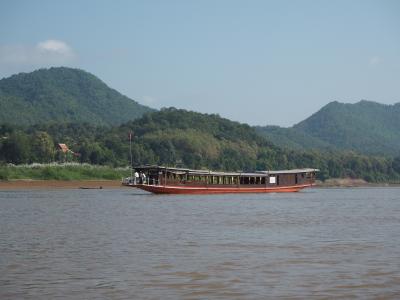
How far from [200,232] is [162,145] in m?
141

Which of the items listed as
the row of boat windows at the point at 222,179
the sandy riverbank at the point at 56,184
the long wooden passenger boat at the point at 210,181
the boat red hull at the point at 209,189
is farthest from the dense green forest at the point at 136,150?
the boat red hull at the point at 209,189

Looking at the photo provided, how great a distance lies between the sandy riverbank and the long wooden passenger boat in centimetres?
2589

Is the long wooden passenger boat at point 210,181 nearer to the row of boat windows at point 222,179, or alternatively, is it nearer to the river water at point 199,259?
the row of boat windows at point 222,179

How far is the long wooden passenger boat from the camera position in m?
86.2

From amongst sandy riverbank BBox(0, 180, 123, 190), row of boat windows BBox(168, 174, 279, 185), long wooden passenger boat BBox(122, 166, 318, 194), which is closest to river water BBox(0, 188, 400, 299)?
long wooden passenger boat BBox(122, 166, 318, 194)

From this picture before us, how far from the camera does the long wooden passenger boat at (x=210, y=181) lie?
86.2 meters

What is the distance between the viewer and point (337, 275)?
21828mm

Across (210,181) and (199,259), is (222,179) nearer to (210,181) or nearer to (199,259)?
(210,181)

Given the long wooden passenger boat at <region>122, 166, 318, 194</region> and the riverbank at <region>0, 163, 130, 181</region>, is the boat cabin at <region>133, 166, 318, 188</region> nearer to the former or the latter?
the long wooden passenger boat at <region>122, 166, 318, 194</region>

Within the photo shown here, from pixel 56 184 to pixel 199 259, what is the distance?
93091 mm

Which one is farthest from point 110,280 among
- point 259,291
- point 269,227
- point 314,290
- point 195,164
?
point 195,164

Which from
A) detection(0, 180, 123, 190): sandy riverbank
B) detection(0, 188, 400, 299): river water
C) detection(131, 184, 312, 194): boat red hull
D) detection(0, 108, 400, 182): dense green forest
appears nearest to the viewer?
detection(0, 188, 400, 299): river water

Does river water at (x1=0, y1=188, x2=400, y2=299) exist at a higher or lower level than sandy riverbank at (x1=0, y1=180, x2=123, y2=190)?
lower

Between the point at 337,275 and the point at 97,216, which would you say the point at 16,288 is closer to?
the point at 337,275
